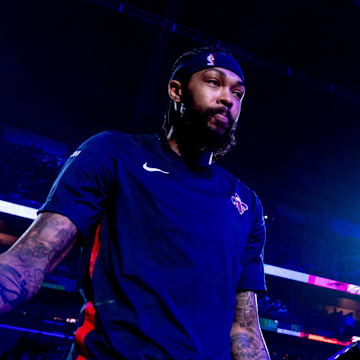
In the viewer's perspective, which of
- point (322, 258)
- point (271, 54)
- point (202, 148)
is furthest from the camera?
point (322, 258)

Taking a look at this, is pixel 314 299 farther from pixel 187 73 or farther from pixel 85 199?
pixel 85 199

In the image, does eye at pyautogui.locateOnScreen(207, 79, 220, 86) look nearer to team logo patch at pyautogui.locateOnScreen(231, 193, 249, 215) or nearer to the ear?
the ear

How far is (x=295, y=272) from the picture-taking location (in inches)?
154

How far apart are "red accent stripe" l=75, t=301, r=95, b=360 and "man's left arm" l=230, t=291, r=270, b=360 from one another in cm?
43

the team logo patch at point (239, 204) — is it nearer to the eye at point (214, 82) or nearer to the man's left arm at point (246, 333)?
the man's left arm at point (246, 333)

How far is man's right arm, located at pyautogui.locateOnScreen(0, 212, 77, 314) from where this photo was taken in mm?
592

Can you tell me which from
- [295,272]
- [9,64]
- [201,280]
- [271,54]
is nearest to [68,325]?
[295,272]

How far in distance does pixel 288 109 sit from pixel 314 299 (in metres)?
2.97

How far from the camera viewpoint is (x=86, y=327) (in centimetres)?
75

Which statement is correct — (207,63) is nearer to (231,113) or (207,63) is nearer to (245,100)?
(231,113)

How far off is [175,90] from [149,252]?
0.77 metres

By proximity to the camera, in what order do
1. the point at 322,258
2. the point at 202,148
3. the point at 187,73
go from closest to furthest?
the point at 202,148 → the point at 187,73 → the point at 322,258

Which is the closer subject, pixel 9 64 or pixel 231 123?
pixel 231 123

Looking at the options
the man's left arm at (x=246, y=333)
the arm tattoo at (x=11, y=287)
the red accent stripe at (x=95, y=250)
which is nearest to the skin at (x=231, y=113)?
the man's left arm at (x=246, y=333)
